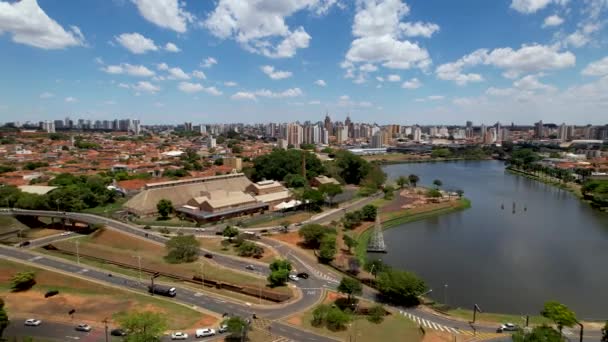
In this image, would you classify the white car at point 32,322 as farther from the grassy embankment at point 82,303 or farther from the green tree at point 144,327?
the green tree at point 144,327

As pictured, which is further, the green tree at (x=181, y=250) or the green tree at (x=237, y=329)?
the green tree at (x=181, y=250)

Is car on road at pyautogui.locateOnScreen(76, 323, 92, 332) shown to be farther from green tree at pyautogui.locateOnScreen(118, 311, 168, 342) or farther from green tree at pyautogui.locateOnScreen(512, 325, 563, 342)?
green tree at pyautogui.locateOnScreen(512, 325, 563, 342)

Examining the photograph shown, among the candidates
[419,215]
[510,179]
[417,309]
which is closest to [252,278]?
[417,309]

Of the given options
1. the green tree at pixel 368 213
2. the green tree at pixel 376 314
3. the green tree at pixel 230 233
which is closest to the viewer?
the green tree at pixel 376 314

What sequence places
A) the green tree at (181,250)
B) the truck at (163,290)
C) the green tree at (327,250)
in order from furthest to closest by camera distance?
the green tree at (327,250)
the green tree at (181,250)
the truck at (163,290)

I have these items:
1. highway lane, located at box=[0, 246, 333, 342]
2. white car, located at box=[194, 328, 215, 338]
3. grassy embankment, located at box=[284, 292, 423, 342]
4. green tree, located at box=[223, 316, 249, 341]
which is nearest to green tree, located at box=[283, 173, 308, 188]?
highway lane, located at box=[0, 246, 333, 342]

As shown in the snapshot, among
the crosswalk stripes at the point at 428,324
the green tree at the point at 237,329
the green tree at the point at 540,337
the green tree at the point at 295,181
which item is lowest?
the crosswalk stripes at the point at 428,324

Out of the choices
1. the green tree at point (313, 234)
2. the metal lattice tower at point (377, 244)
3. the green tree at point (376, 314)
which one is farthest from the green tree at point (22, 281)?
the metal lattice tower at point (377, 244)
